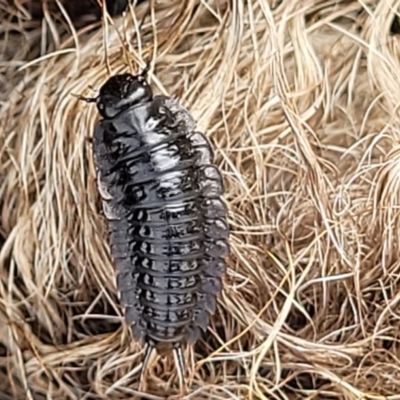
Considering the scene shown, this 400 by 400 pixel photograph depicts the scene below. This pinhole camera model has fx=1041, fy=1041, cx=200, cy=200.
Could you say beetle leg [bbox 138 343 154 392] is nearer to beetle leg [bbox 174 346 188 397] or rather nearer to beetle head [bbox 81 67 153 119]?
beetle leg [bbox 174 346 188 397]

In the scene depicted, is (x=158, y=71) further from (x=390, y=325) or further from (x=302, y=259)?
(x=390, y=325)

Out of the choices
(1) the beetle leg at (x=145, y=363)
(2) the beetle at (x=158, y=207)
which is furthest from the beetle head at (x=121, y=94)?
(1) the beetle leg at (x=145, y=363)

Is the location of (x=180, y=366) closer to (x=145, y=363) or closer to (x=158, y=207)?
(x=145, y=363)

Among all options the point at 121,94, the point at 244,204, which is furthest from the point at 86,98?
the point at 244,204

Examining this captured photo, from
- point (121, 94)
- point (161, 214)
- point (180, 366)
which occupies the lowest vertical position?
point (180, 366)

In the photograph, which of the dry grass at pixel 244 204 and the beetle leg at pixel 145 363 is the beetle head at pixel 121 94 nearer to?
the dry grass at pixel 244 204

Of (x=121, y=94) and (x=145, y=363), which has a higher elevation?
(x=121, y=94)
